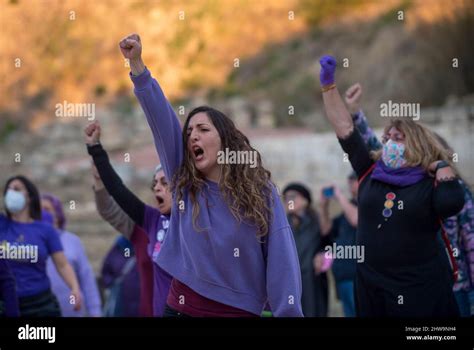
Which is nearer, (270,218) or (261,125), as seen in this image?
(270,218)

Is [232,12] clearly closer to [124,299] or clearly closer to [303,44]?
[303,44]

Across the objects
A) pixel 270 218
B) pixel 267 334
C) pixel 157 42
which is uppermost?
pixel 157 42

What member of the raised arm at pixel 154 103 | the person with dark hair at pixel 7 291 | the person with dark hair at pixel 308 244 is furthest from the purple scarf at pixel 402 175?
the person with dark hair at pixel 308 244

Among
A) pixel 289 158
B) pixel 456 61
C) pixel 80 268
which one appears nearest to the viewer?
pixel 80 268

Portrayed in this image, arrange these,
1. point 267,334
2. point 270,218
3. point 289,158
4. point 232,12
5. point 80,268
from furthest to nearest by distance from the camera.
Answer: point 289,158 → point 232,12 → point 80,268 → point 267,334 → point 270,218

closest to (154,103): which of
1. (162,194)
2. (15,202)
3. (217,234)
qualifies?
(217,234)

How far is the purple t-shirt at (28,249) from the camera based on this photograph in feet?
19.3

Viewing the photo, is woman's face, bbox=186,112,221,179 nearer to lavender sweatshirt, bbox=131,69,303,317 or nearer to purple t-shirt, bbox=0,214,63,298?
lavender sweatshirt, bbox=131,69,303,317

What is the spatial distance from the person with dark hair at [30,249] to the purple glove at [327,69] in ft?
6.85

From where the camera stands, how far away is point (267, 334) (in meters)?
4.97

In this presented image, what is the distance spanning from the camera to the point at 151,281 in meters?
5.49

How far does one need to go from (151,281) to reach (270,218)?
5.25ft

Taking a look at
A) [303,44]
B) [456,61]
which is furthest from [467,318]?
[303,44]

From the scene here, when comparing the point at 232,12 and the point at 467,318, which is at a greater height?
the point at 232,12
